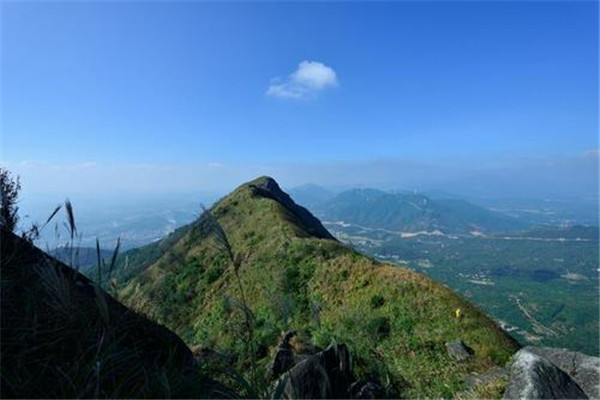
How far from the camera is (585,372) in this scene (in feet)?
27.8

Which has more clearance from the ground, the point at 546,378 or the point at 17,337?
the point at 17,337

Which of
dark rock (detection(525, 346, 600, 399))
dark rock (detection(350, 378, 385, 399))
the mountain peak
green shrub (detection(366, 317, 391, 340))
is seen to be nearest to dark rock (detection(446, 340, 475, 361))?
green shrub (detection(366, 317, 391, 340))

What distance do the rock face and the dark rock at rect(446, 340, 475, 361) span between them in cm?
1065

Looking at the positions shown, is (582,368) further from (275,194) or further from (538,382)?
(275,194)

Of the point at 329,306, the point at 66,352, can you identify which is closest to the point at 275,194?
the point at 329,306

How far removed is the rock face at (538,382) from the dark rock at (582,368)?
2.03 meters

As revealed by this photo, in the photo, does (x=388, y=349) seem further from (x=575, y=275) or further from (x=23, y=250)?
(x=575, y=275)

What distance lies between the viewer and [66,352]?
365 cm

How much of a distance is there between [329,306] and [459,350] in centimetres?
1020

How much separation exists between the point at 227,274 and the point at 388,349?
18739mm

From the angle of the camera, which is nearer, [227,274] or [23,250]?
[23,250]

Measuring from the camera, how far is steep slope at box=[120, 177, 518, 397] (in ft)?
35.7

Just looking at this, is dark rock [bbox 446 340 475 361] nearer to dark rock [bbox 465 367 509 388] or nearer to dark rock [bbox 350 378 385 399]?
dark rock [bbox 465 367 509 388]

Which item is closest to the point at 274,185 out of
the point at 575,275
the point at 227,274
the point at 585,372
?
the point at 227,274
